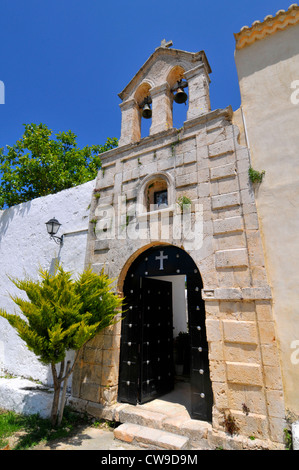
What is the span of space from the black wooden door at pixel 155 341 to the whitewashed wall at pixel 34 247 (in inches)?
66.8

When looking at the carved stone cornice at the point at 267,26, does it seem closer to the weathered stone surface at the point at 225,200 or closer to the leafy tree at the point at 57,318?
the weathered stone surface at the point at 225,200

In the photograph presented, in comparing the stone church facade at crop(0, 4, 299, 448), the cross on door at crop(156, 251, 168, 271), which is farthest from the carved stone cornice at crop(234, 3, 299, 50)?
the cross on door at crop(156, 251, 168, 271)

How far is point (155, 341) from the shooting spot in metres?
4.96

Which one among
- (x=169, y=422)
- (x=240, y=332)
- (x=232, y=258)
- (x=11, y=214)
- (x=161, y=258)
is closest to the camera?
(x=240, y=332)

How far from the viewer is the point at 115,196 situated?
17.8ft

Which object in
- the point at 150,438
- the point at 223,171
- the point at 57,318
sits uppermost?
the point at 223,171

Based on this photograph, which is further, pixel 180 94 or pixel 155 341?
pixel 180 94

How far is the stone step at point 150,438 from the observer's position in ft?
10.4

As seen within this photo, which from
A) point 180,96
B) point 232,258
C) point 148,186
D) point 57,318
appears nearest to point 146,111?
point 180,96

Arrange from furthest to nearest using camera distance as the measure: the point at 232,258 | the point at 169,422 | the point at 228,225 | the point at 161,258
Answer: the point at 161,258 → the point at 228,225 → the point at 232,258 → the point at 169,422

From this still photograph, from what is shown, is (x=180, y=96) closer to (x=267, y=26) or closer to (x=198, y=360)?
(x=267, y=26)

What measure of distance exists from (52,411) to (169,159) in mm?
4842

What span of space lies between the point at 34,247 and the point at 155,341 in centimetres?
393
